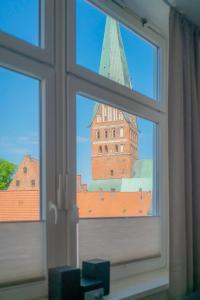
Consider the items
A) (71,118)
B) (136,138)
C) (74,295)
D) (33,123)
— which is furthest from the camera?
(136,138)

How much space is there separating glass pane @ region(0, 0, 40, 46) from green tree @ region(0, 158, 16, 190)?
0.62 metres

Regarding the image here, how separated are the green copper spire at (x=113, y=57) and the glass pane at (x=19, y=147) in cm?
65

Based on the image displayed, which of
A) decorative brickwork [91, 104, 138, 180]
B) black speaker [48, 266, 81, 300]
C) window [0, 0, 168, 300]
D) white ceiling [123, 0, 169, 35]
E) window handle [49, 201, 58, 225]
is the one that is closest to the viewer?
black speaker [48, 266, 81, 300]

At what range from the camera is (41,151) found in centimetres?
183

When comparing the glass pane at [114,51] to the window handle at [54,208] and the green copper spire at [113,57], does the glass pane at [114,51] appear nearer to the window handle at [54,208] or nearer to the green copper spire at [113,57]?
the green copper spire at [113,57]

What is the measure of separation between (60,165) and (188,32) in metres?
1.61

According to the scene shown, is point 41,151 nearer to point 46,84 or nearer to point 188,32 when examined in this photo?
point 46,84

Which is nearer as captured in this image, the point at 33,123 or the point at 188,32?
the point at 33,123

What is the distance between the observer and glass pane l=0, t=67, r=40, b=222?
1661 millimetres

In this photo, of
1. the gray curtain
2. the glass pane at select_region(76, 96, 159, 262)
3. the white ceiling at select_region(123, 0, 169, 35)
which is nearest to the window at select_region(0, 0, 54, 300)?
the glass pane at select_region(76, 96, 159, 262)

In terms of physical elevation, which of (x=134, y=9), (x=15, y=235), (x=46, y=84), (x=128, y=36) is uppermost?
(x=134, y=9)

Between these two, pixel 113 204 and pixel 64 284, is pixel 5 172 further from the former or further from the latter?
pixel 113 204

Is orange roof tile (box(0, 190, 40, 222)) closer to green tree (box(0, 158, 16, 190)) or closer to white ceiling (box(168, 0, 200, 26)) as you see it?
green tree (box(0, 158, 16, 190))

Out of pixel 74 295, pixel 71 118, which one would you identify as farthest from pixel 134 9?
A: pixel 74 295
